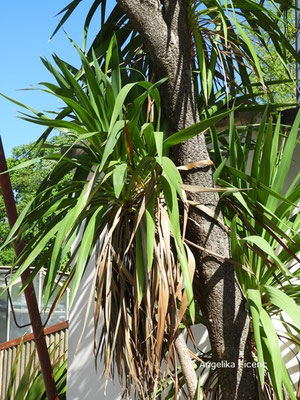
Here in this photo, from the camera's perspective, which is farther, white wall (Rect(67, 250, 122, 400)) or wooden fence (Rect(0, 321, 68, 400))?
wooden fence (Rect(0, 321, 68, 400))

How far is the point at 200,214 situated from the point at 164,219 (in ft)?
0.81

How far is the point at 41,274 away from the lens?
10562 millimetres

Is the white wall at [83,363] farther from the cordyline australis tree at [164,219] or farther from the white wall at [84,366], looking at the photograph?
the cordyline australis tree at [164,219]

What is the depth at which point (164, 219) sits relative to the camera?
2.61 meters

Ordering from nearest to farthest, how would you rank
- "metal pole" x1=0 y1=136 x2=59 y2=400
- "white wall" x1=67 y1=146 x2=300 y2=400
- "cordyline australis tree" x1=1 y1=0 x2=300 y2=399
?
"cordyline australis tree" x1=1 y1=0 x2=300 y2=399 < "metal pole" x1=0 y1=136 x2=59 y2=400 < "white wall" x1=67 y1=146 x2=300 y2=400

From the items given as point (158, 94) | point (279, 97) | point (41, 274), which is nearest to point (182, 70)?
point (158, 94)

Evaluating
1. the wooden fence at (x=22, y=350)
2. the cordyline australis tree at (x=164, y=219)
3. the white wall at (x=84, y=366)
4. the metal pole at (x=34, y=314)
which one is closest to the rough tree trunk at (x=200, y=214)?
the cordyline australis tree at (x=164, y=219)

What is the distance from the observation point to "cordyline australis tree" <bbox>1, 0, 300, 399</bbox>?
254 cm

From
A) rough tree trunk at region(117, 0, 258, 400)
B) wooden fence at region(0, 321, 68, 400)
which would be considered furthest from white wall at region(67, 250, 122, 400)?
wooden fence at region(0, 321, 68, 400)

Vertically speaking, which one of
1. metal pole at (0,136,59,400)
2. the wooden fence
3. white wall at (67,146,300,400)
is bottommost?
the wooden fence

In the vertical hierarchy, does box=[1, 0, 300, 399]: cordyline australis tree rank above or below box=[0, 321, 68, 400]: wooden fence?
above

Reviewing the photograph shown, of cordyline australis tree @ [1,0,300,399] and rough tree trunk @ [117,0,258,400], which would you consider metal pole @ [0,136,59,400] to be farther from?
rough tree trunk @ [117,0,258,400]

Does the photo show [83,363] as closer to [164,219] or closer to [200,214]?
[200,214]

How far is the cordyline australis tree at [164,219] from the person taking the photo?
2.54m
